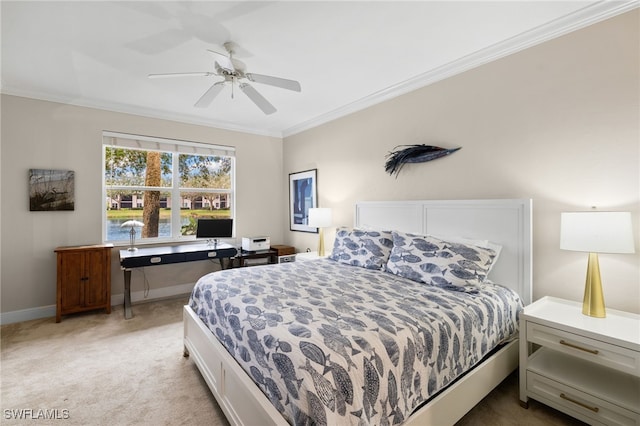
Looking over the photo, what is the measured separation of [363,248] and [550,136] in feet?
5.73

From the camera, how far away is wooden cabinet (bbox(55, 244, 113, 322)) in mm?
3186

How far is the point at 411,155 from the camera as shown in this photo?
3.06 meters

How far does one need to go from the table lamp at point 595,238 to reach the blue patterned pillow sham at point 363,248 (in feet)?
4.35

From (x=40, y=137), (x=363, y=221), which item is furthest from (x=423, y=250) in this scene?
(x=40, y=137)

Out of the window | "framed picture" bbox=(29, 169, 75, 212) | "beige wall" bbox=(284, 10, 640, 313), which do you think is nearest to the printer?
the window

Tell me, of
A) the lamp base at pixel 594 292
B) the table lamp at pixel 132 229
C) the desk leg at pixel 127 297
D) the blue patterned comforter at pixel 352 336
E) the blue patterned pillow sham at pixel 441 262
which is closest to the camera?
the blue patterned comforter at pixel 352 336

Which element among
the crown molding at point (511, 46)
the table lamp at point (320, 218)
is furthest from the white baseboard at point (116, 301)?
the crown molding at point (511, 46)

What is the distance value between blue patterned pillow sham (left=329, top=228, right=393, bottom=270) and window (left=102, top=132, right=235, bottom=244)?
7.63ft

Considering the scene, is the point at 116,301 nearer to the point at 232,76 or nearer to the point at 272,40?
the point at 232,76

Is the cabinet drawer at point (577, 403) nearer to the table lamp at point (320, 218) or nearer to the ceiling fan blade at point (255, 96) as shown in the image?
the table lamp at point (320, 218)

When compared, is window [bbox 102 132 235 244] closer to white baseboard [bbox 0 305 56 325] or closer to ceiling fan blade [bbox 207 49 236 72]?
white baseboard [bbox 0 305 56 325]

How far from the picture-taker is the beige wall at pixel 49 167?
124 inches

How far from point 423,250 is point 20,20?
3.42 m

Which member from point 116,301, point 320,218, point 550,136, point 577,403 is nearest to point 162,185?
point 116,301
